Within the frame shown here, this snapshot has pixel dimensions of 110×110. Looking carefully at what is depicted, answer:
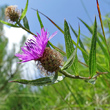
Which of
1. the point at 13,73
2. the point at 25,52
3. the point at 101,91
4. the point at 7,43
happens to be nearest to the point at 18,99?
the point at 101,91

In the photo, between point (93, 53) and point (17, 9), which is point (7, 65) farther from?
point (93, 53)

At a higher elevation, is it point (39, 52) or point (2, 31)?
point (39, 52)

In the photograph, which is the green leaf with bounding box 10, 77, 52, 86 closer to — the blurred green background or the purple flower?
the purple flower

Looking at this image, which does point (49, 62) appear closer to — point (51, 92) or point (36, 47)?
point (36, 47)

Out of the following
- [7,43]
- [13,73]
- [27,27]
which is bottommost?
[13,73]

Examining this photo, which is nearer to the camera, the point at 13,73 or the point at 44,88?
the point at 44,88

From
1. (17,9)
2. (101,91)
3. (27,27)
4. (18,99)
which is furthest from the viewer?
(18,99)

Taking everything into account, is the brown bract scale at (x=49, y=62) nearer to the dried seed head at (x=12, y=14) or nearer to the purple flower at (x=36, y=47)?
the purple flower at (x=36, y=47)
